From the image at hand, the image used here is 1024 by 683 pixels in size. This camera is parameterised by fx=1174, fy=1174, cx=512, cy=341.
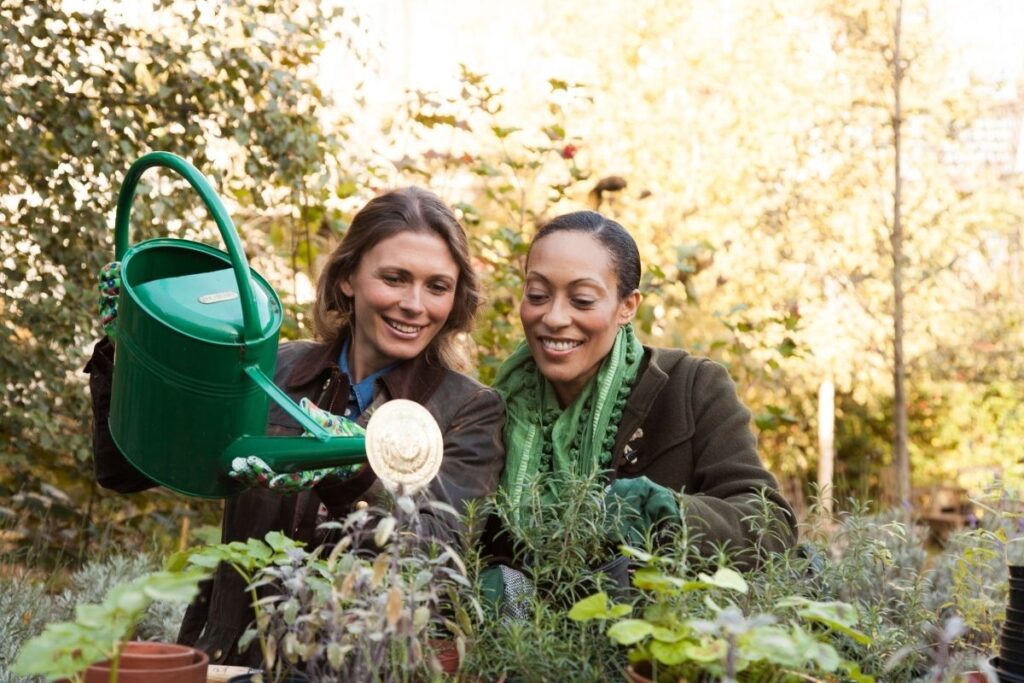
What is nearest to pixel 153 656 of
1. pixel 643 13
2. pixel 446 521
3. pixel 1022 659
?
pixel 446 521

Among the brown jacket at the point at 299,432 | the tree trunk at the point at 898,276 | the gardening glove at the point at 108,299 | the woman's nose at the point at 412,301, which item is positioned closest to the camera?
the gardening glove at the point at 108,299

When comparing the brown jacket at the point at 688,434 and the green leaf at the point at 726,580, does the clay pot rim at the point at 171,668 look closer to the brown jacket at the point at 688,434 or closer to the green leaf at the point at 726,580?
the green leaf at the point at 726,580

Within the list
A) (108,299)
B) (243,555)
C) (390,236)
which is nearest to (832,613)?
(243,555)

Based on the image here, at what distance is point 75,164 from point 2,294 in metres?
0.48

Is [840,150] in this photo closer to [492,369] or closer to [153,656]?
[492,369]

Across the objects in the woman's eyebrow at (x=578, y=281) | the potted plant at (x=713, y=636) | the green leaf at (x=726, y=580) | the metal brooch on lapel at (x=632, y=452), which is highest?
the woman's eyebrow at (x=578, y=281)

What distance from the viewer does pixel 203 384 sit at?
60.4 inches

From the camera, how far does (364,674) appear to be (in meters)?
1.31

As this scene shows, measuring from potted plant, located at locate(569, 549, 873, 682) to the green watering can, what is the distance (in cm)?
44

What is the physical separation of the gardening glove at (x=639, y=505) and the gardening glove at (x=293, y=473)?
0.42 metres

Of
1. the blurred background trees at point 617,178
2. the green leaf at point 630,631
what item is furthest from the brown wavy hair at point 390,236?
the green leaf at point 630,631

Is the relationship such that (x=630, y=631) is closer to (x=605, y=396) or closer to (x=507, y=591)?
(x=507, y=591)

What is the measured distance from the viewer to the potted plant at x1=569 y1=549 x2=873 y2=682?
1.17m

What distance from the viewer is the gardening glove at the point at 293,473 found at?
1.56m
